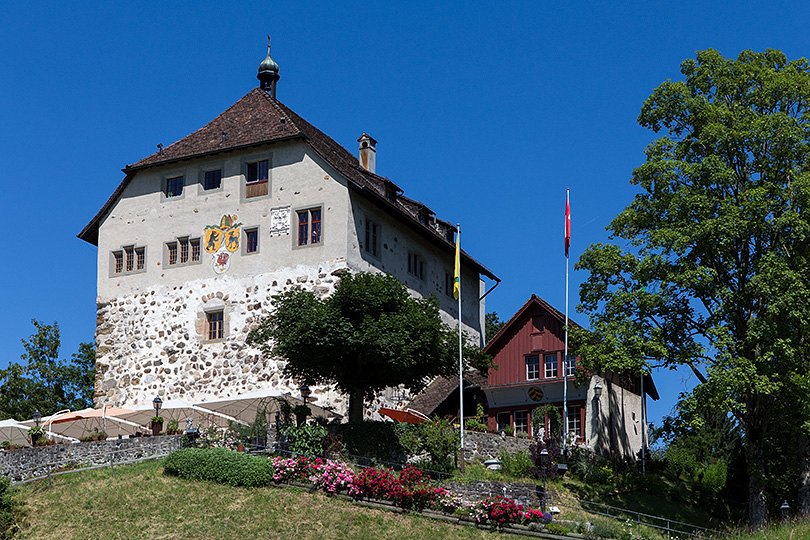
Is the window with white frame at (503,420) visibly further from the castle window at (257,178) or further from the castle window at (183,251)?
the castle window at (183,251)

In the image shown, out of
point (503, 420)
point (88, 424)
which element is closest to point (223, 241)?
point (88, 424)

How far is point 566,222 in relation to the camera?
44.5 metres

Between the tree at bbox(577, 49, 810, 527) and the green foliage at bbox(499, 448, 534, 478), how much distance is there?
4.12 metres

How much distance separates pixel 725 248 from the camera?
37250 mm

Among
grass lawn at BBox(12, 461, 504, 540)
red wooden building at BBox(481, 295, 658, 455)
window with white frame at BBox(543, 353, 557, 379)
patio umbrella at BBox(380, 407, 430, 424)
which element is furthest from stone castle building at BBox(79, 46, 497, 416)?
grass lawn at BBox(12, 461, 504, 540)

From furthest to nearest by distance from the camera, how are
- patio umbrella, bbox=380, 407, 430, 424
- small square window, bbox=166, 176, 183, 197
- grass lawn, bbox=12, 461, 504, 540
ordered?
1. small square window, bbox=166, 176, 183, 197
2. patio umbrella, bbox=380, 407, 430, 424
3. grass lawn, bbox=12, 461, 504, 540

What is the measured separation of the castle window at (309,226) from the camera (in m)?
43.8

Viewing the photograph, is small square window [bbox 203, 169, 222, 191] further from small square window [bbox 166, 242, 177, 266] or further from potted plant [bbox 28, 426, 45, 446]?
potted plant [bbox 28, 426, 45, 446]

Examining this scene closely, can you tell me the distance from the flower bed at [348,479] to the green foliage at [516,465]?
4948 mm

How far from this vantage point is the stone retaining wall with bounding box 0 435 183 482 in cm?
3500

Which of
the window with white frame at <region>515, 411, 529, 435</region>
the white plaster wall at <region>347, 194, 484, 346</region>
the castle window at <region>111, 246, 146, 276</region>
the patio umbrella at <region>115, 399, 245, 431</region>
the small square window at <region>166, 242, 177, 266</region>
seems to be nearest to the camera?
the patio umbrella at <region>115, 399, 245, 431</region>

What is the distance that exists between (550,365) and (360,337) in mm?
10962

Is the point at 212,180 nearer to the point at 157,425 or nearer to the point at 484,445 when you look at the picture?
the point at 157,425

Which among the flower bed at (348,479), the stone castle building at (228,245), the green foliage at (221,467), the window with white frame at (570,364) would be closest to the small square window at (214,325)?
the stone castle building at (228,245)
